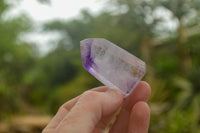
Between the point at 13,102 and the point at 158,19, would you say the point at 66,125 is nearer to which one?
the point at 158,19

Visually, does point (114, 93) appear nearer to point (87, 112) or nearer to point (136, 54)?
point (87, 112)

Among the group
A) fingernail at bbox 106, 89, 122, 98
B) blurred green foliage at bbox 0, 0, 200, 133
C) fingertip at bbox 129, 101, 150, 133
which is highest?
fingernail at bbox 106, 89, 122, 98

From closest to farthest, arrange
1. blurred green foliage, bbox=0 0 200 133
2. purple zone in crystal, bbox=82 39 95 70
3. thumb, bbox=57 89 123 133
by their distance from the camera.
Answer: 1. thumb, bbox=57 89 123 133
2. purple zone in crystal, bbox=82 39 95 70
3. blurred green foliage, bbox=0 0 200 133

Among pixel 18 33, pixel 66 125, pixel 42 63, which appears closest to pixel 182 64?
pixel 66 125

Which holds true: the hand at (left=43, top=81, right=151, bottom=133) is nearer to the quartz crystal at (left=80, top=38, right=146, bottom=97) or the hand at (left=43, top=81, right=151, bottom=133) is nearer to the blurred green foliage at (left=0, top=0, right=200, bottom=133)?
the quartz crystal at (left=80, top=38, right=146, bottom=97)

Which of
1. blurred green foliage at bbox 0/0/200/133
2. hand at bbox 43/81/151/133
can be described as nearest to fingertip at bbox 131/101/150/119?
hand at bbox 43/81/151/133

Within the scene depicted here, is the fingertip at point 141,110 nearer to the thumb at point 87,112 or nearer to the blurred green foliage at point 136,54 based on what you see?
the thumb at point 87,112

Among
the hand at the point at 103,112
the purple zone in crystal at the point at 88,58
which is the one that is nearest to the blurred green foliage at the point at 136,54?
the hand at the point at 103,112
